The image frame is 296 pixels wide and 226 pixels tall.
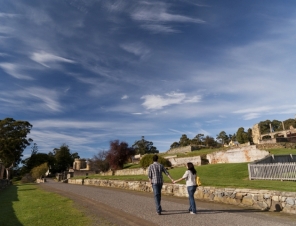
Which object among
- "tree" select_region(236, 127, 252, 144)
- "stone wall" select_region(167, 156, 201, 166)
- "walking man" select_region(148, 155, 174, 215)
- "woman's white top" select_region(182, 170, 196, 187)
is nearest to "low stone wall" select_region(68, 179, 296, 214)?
"woman's white top" select_region(182, 170, 196, 187)

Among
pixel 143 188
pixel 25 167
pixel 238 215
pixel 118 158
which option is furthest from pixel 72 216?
pixel 25 167

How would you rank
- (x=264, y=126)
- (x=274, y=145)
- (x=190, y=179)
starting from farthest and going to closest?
(x=264, y=126), (x=274, y=145), (x=190, y=179)

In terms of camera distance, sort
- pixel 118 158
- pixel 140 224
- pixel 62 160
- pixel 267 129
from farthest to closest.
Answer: pixel 267 129 < pixel 62 160 < pixel 118 158 < pixel 140 224

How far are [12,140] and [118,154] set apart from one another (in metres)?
24.4

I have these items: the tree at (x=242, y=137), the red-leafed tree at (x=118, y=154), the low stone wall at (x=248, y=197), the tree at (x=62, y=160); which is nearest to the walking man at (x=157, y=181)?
the low stone wall at (x=248, y=197)

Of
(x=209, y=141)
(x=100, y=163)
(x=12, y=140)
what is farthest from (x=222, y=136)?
(x=12, y=140)

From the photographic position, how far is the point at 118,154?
140ft

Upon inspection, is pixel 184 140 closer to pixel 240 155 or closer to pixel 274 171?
pixel 240 155

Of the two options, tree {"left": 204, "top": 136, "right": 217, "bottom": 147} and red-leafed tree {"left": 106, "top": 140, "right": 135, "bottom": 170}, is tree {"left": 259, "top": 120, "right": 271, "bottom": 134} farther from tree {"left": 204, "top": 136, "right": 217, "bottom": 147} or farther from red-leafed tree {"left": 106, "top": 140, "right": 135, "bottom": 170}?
red-leafed tree {"left": 106, "top": 140, "right": 135, "bottom": 170}

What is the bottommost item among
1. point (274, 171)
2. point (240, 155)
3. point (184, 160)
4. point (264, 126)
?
point (274, 171)

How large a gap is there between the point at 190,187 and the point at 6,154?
2105 inches

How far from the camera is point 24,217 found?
274 inches

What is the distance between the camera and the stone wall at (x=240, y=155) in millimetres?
26609

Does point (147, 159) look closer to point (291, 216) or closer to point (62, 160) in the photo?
point (291, 216)
